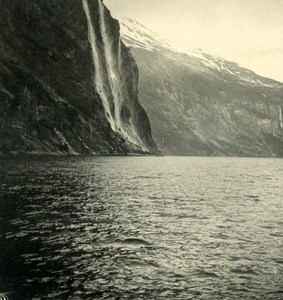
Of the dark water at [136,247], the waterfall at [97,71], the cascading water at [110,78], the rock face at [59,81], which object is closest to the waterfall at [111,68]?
the cascading water at [110,78]

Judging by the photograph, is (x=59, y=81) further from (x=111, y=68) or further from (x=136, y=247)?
(x=136, y=247)

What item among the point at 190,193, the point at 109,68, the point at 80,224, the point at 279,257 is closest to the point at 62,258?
the point at 80,224

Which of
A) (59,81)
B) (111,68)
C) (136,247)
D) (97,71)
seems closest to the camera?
(136,247)

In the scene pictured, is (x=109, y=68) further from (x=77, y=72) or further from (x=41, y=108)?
(x=41, y=108)

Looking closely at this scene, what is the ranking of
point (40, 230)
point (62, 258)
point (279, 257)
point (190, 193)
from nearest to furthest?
point (62, 258) → point (279, 257) → point (40, 230) → point (190, 193)

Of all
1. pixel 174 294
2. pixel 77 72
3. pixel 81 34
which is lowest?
pixel 174 294

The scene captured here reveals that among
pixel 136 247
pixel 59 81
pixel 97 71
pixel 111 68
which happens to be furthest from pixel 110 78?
pixel 136 247

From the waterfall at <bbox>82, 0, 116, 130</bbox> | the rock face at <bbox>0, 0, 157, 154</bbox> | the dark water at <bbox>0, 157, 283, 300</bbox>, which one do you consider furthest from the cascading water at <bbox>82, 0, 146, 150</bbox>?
the dark water at <bbox>0, 157, 283, 300</bbox>

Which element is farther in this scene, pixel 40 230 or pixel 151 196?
pixel 151 196
